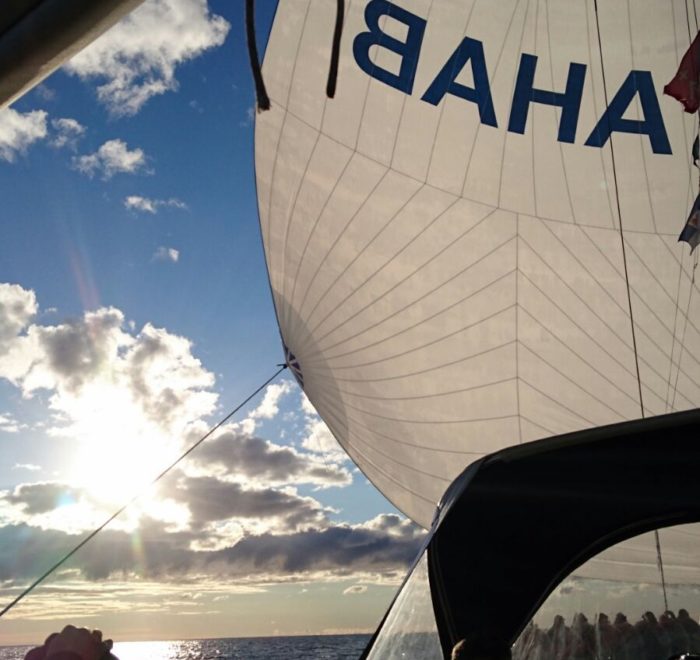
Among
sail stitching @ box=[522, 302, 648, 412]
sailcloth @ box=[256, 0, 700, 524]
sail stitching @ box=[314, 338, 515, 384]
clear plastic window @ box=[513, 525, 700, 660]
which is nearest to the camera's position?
clear plastic window @ box=[513, 525, 700, 660]

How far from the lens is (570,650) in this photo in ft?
5.15

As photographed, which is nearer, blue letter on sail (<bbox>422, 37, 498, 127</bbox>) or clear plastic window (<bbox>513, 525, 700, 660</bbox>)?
clear plastic window (<bbox>513, 525, 700, 660</bbox>)

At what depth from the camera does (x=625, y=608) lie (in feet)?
5.29

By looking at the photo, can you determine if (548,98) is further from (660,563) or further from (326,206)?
(660,563)

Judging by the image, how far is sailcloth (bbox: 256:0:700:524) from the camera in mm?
9312

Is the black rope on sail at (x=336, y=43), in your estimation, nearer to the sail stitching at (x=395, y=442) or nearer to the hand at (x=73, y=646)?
the hand at (x=73, y=646)

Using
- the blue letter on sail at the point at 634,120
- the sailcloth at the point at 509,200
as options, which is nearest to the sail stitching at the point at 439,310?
the sailcloth at the point at 509,200

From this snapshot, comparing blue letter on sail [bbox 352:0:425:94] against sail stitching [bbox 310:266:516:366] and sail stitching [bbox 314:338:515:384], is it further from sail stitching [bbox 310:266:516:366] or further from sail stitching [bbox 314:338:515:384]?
sail stitching [bbox 314:338:515:384]

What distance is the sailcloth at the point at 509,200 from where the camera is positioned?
9.31 meters

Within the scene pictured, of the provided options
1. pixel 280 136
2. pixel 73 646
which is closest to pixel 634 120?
pixel 280 136

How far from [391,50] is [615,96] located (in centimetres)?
277

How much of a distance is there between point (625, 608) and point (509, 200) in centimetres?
828

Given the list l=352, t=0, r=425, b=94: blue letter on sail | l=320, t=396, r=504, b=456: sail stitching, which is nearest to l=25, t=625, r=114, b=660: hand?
A: l=320, t=396, r=504, b=456: sail stitching

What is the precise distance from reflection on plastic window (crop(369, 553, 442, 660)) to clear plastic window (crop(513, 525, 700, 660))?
18 cm
